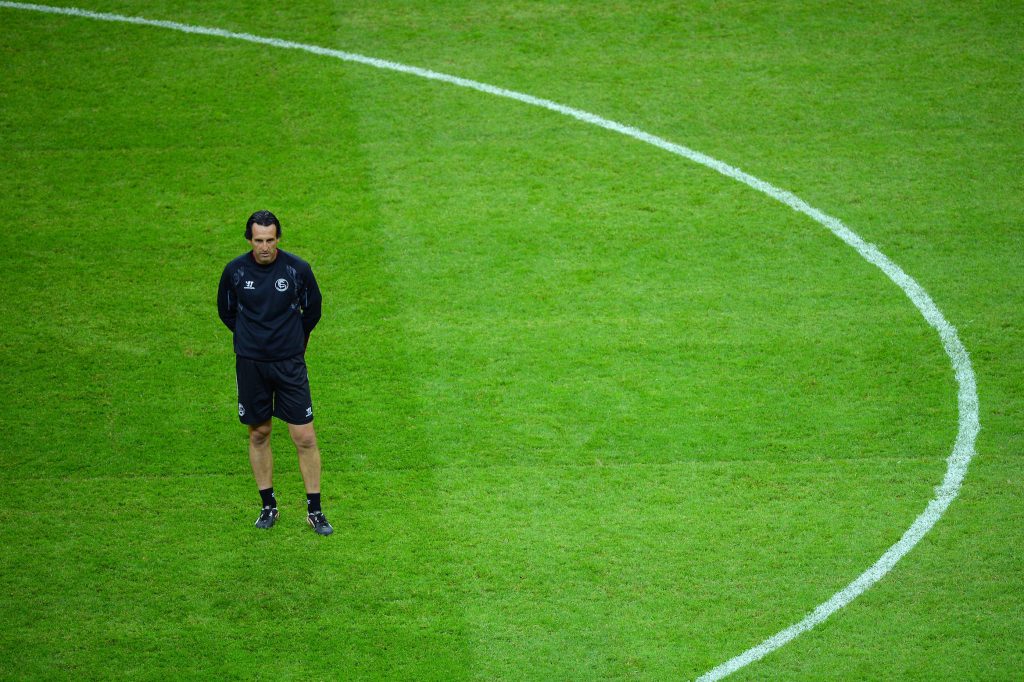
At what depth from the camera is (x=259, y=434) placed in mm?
6945

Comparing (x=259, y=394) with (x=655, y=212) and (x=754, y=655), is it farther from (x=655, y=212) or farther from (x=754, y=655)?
(x=655, y=212)

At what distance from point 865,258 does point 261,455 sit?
4.90 metres

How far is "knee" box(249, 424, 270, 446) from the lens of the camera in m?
6.92

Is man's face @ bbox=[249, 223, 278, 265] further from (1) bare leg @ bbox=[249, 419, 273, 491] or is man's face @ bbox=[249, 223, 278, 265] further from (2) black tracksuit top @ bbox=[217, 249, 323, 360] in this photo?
(1) bare leg @ bbox=[249, 419, 273, 491]

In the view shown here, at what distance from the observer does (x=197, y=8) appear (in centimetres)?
1232

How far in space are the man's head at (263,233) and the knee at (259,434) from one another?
0.98 metres

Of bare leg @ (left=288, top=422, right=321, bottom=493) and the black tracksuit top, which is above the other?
the black tracksuit top

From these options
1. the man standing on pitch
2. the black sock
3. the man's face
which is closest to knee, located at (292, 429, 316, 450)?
the man standing on pitch

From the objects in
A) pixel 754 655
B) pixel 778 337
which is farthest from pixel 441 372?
pixel 754 655

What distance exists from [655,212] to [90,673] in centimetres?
561

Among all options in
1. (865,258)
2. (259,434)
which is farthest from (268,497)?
(865,258)

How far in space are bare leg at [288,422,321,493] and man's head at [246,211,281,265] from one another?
990 millimetres

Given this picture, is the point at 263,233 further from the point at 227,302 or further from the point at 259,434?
the point at 259,434

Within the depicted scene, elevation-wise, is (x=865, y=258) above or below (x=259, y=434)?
above
